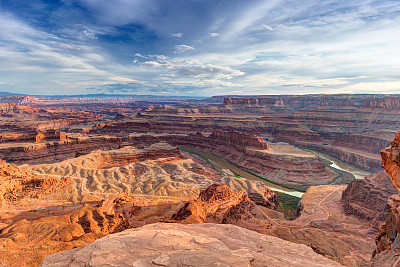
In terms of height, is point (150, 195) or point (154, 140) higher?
point (154, 140)

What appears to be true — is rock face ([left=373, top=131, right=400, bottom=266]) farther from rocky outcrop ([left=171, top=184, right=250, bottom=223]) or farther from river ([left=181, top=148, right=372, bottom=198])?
river ([left=181, top=148, right=372, bottom=198])

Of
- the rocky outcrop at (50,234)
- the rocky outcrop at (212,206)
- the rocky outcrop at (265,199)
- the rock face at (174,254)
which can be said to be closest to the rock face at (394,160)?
the rock face at (174,254)

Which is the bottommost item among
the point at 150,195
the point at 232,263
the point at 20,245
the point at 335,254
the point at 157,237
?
the point at 150,195

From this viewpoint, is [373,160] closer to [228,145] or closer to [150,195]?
[228,145]

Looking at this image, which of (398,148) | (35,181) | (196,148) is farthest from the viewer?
(196,148)

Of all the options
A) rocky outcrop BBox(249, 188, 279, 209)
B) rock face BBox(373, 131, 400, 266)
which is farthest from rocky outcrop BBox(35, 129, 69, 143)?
rock face BBox(373, 131, 400, 266)

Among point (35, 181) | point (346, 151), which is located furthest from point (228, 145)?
point (35, 181)

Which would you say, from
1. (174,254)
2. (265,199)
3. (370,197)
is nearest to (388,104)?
(370,197)

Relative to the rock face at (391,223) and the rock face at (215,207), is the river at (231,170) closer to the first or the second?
the rock face at (215,207)
